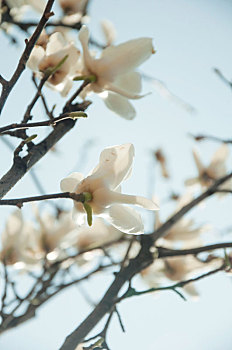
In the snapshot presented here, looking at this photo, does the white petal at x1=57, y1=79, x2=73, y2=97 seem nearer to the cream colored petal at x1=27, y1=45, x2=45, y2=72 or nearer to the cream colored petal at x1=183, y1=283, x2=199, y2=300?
the cream colored petal at x1=27, y1=45, x2=45, y2=72

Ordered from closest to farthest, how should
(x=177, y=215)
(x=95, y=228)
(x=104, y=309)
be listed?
(x=104, y=309) < (x=177, y=215) < (x=95, y=228)

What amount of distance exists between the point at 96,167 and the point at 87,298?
46cm

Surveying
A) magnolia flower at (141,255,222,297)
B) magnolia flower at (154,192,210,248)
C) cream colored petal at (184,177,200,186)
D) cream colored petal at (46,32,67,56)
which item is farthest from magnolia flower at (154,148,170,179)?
cream colored petal at (46,32,67,56)

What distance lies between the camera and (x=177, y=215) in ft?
2.61

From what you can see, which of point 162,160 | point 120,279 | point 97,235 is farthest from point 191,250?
point 162,160

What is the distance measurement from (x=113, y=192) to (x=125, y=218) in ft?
0.11

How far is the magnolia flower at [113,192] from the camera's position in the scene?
51 cm

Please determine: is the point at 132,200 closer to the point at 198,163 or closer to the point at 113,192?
the point at 113,192

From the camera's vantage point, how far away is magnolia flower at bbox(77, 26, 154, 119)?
0.62m

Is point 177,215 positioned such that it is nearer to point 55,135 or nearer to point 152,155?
point 55,135

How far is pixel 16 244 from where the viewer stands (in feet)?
3.00

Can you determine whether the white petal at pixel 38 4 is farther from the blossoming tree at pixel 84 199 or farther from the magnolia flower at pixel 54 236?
the magnolia flower at pixel 54 236

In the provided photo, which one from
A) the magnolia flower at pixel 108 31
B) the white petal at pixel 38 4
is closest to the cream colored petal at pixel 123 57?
the white petal at pixel 38 4

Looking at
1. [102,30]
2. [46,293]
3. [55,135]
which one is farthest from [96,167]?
[102,30]
